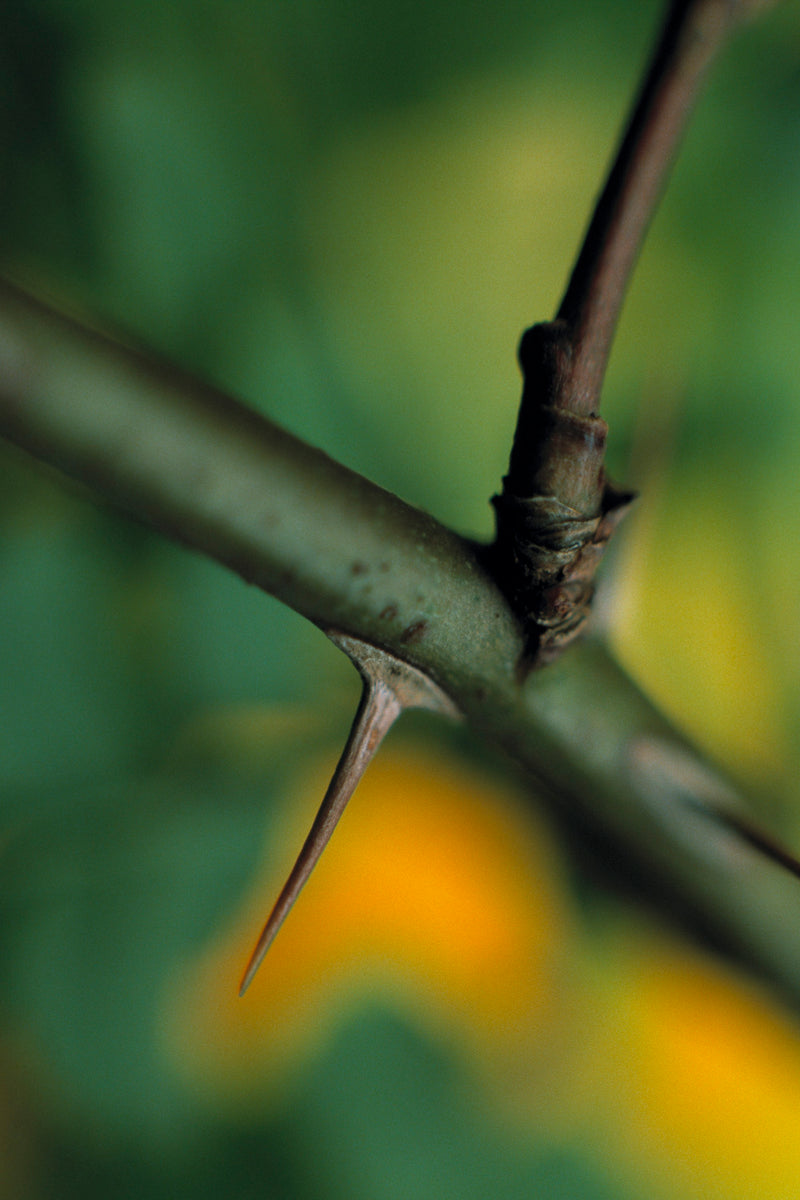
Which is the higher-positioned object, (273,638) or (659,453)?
(659,453)

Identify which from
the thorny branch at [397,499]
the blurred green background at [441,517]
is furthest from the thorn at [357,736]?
the blurred green background at [441,517]

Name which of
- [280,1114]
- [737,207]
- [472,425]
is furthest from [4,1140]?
[737,207]

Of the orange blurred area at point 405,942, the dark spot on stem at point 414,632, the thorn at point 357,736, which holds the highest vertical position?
the dark spot on stem at point 414,632

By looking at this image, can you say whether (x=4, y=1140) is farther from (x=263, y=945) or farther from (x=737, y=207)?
(x=737, y=207)

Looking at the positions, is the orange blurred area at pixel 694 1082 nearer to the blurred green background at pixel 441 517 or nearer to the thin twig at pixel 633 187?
the blurred green background at pixel 441 517

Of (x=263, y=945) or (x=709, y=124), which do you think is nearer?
(x=263, y=945)

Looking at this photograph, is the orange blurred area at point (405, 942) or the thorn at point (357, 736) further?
the orange blurred area at point (405, 942)
